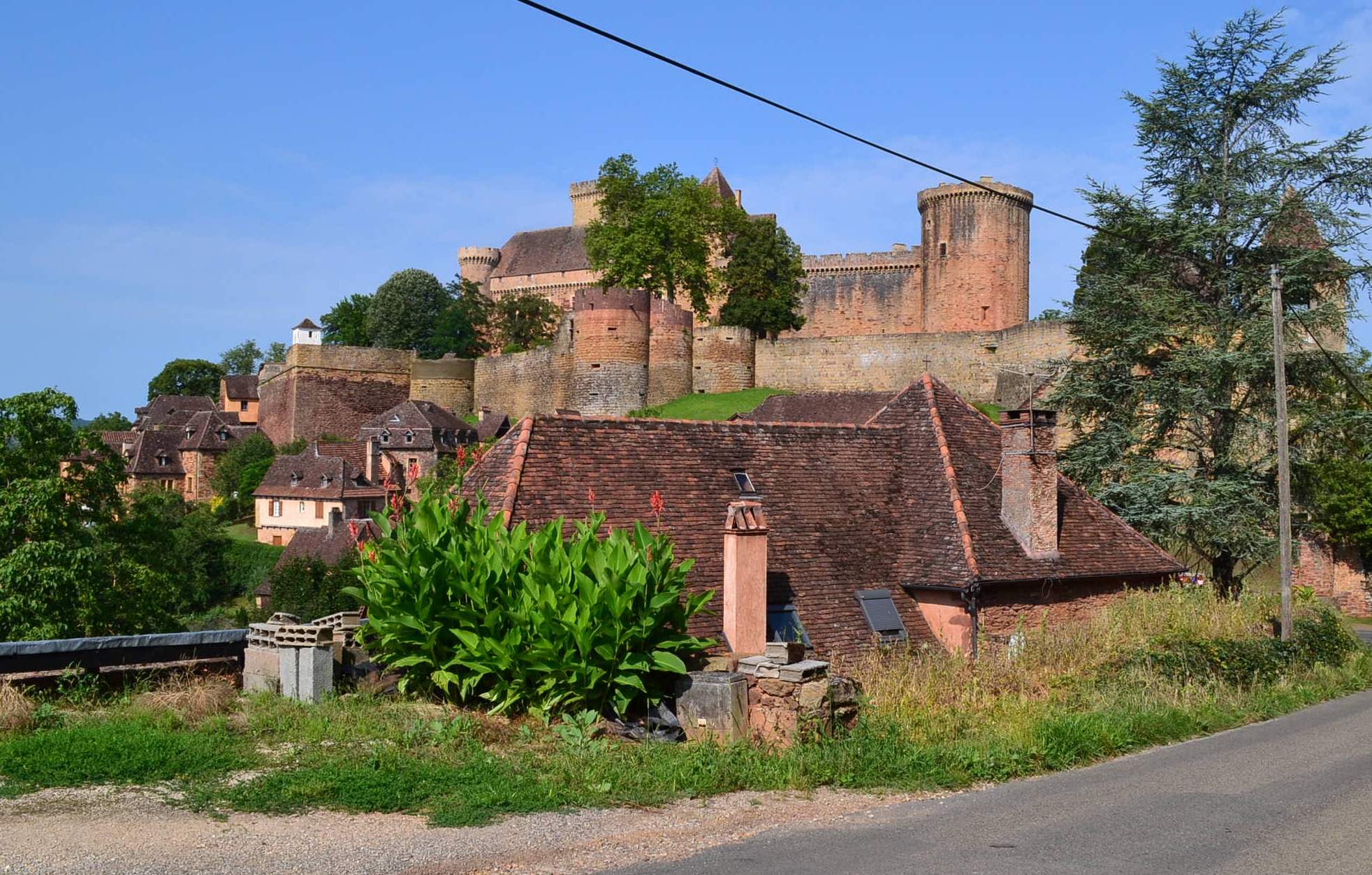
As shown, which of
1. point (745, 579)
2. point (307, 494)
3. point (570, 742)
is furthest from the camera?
point (307, 494)

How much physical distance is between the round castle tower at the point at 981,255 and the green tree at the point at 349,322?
45.8 metres

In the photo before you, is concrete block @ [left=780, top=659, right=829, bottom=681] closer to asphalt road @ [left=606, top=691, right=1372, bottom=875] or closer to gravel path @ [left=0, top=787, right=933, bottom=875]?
asphalt road @ [left=606, top=691, right=1372, bottom=875]

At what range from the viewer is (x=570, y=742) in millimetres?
9648

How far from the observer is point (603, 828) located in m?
7.72

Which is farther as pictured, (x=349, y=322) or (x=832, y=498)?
(x=349, y=322)

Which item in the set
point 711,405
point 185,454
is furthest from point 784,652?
point 185,454

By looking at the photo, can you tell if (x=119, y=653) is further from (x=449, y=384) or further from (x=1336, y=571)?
(x=449, y=384)

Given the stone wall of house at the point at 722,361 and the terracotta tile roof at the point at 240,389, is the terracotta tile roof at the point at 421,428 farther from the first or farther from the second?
the terracotta tile roof at the point at 240,389

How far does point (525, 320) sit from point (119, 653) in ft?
223

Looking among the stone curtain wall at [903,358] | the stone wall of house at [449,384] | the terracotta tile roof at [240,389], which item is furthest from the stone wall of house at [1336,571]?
the terracotta tile roof at [240,389]

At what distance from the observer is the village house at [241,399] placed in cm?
7931

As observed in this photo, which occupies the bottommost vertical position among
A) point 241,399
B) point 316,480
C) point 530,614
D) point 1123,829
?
point 1123,829

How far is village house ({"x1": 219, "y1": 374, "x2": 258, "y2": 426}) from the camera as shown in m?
79.3

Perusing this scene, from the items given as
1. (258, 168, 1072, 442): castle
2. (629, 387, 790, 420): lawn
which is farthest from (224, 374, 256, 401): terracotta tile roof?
(629, 387, 790, 420): lawn
